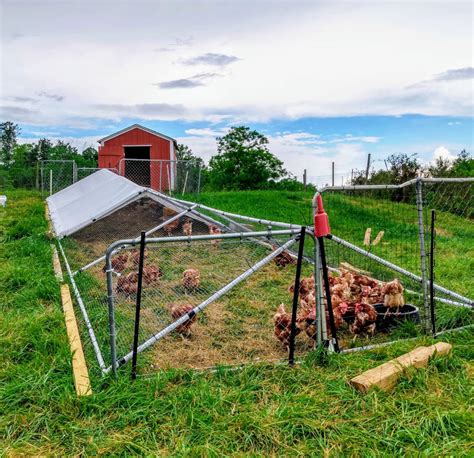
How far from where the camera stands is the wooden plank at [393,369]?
9.73ft

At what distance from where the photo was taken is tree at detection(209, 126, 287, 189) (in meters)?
21.8

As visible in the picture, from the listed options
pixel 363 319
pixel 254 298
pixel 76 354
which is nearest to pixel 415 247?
pixel 254 298

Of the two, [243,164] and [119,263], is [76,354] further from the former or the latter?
[243,164]

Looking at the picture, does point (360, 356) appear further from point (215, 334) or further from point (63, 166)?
point (63, 166)

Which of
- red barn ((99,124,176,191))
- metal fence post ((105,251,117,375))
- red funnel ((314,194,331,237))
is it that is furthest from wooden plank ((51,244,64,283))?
red barn ((99,124,176,191))

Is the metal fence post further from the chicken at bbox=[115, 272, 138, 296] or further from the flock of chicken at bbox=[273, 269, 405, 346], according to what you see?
the chicken at bbox=[115, 272, 138, 296]

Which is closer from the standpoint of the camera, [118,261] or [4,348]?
[4,348]

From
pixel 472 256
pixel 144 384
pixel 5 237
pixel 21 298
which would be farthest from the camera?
pixel 5 237

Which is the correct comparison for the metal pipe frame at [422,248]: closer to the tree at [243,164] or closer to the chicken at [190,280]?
the chicken at [190,280]

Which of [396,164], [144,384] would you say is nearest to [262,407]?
[144,384]

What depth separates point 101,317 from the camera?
4312mm

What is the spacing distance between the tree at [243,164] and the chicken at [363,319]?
17.8m

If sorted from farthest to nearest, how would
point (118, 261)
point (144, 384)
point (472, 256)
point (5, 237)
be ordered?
1. point (5, 237)
2. point (472, 256)
3. point (118, 261)
4. point (144, 384)

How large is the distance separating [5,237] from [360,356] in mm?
7220
